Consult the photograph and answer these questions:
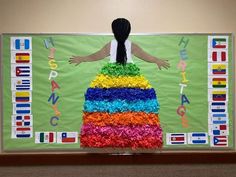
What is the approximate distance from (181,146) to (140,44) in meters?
0.98

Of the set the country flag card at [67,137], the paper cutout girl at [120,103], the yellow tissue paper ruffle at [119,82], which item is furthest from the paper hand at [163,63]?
the country flag card at [67,137]

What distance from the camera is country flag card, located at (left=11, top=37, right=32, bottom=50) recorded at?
3.19 metres

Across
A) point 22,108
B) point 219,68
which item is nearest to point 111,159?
point 22,108

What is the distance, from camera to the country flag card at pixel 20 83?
3.19 m

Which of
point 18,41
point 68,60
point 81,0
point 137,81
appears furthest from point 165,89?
point 18,41

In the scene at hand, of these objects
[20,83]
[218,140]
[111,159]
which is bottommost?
[111,159]

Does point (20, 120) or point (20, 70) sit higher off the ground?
point (20, 70)

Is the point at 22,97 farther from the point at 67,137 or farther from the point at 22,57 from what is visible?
the point at 67,137

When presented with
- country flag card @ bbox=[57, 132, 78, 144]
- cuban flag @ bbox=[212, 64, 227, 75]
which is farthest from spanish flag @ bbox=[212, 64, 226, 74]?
country flag card @ bbox=[57, 132, 78, 144]

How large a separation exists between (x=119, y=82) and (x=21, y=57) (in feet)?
2.93

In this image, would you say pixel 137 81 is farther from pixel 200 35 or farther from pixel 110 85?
pixel 200 35

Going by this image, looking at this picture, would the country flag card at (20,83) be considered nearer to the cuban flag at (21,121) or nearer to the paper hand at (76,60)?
the cuban flag at (21,121)

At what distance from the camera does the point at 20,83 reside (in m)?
3.19

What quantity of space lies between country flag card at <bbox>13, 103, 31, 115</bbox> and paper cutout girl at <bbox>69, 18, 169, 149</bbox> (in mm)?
496
